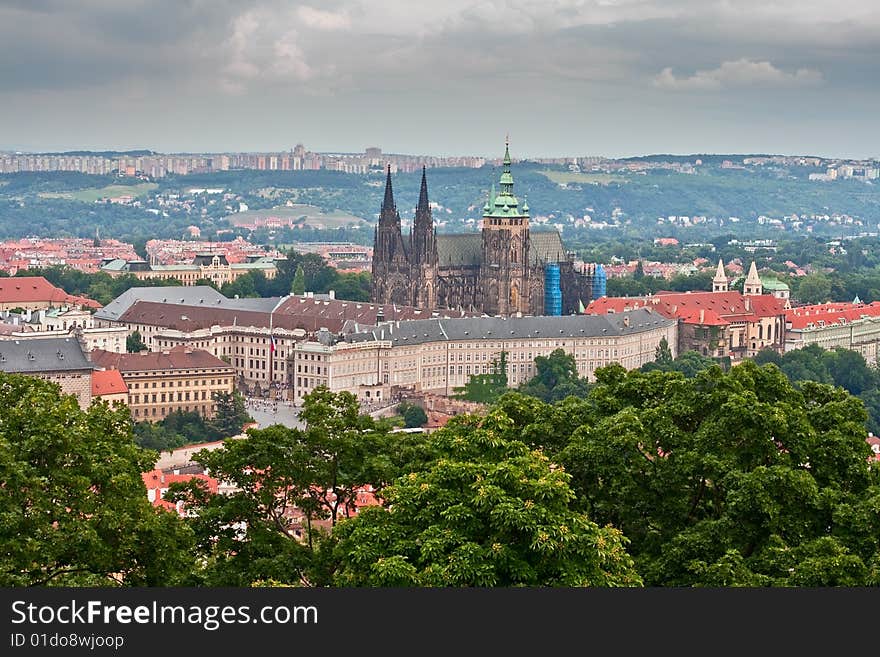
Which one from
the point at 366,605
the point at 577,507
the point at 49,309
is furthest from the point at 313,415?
the point at 49,309

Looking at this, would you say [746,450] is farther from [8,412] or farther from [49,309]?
[49,309]

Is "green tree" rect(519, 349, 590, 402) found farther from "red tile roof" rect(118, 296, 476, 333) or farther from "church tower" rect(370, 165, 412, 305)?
"church tower" rect(370, 165, 412, 305)

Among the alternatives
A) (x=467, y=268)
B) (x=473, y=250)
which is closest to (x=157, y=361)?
(x=467, y=268)

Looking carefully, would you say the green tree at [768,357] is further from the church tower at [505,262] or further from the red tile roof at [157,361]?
the red tile roof at [157,361]

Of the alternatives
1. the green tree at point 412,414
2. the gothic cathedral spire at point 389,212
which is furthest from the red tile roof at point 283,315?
the gothic cathedral spire at point 389,212

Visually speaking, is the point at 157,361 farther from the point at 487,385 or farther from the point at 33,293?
the point at 33,293

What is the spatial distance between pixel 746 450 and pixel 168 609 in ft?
54.9

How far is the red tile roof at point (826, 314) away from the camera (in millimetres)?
159500

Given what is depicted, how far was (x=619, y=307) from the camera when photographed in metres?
154

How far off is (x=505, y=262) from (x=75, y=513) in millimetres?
123382

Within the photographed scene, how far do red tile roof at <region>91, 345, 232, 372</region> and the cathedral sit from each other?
40671 millimetres

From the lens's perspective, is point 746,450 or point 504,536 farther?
point 746,450

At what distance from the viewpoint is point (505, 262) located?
15825 centimetres

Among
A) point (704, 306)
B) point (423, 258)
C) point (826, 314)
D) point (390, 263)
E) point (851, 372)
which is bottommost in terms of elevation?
point (851, 372)
